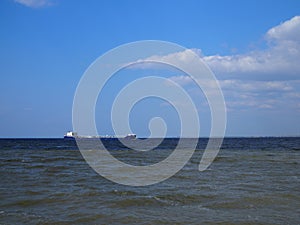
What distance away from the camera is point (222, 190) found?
1747 centimetres

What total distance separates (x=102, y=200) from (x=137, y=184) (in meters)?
4.67

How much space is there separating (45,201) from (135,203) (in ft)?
12.1

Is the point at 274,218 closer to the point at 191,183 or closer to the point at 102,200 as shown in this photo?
the point at 102,200

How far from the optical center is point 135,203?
14492 mm

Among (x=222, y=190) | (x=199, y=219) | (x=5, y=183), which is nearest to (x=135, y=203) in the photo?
(x=199, y=219)

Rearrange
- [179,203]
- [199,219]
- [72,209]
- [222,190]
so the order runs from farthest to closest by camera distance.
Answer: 1. [222,190]
2. [179,203]
3. [72,209]
4. [199,219]

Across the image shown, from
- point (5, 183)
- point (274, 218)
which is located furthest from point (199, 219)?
point (5, 183)

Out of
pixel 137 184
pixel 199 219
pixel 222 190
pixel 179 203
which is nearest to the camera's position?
pixel 199 219

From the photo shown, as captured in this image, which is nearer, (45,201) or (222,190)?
(45,201)

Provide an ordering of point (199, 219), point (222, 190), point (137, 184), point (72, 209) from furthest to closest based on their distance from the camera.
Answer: point (137, 184) → point (222, 190) → point (72, 209) → point (199, 219)

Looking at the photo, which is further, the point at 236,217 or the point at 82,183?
the point at 82,183

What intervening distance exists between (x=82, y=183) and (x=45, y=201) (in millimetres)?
4795

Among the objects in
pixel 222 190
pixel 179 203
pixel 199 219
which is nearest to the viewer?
pixel 199 219

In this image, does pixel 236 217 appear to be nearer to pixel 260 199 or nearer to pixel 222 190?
pixel 260 199
